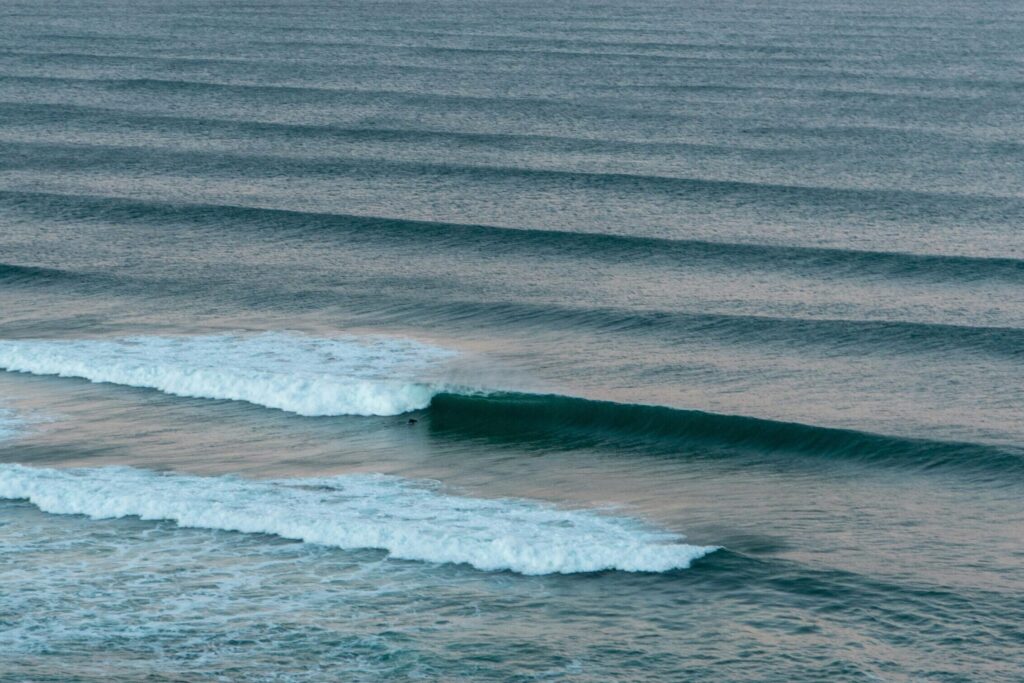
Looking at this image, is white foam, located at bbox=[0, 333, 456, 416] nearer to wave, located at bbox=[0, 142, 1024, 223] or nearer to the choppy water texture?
the choppy water texture

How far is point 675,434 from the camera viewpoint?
93.1ft

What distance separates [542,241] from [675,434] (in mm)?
13762

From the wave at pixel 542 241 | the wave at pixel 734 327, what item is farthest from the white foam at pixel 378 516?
the wave at pixel 542 241

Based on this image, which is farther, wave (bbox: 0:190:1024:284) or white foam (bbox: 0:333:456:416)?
wave (bbox: 0:190:1024:284)

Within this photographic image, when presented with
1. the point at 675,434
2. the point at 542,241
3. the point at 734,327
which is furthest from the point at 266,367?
the point at 542,241

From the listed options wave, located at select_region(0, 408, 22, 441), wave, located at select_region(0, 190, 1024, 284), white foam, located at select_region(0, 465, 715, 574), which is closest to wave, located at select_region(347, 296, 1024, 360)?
wave, located at select_region(0, 190, 1024, 284)

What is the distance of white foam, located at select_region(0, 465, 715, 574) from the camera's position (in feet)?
76.2

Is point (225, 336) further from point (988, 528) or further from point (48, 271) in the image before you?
point (988, 528)

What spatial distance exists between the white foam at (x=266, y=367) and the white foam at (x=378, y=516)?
366 centimetres

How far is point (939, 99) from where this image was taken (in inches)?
2511

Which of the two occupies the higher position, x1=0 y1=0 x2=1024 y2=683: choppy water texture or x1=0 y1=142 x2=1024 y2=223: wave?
x1=0 y1=142 x2=1024 y2=223: wave

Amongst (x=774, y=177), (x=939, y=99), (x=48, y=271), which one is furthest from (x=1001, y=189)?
(x=48, y=271)

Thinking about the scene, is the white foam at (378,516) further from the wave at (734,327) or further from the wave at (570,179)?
the wave at (570,179)

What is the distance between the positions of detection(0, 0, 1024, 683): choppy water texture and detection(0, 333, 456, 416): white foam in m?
0.10
